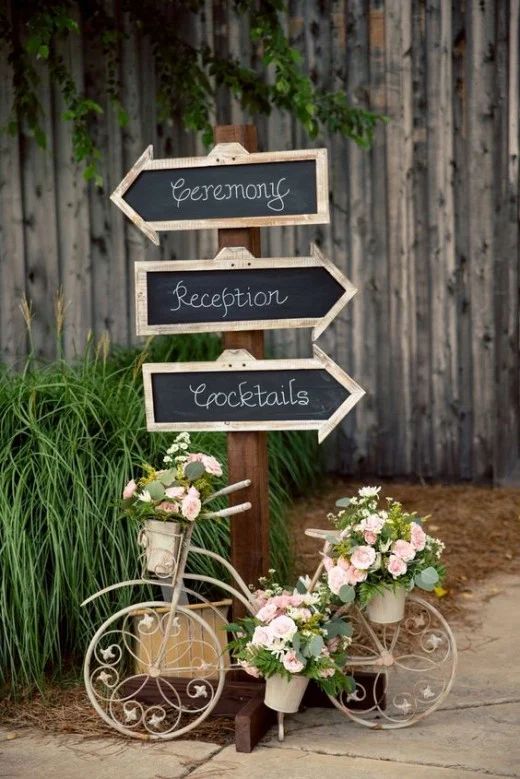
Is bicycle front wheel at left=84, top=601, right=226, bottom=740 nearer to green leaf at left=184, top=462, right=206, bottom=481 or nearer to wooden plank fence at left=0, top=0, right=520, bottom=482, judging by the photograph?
green leaf at left=184, top=462, right=206, bottom=481

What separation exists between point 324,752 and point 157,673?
1.96ft

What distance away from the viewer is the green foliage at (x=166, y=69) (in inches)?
228

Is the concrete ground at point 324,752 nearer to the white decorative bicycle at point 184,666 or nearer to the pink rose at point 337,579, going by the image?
the white decorative bicycle at point 184,666

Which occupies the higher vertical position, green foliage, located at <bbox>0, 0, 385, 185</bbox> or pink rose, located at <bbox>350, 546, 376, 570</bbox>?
green foliage, located at <bbox>0, 0, 385, 185</bbox>

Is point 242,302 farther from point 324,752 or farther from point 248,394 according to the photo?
point 324,752

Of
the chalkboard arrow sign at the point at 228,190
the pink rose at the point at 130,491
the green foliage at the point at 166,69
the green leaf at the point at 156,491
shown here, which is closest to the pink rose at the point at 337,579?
the green leaf at the point at 156,491

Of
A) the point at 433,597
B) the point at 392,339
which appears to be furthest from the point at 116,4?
the point at 433,597

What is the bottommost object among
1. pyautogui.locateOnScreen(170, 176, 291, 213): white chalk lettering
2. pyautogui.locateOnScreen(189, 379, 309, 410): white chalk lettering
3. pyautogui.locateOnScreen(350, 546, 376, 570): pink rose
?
pyautogui.locateOnScreen(350, 546, 376, 570): pink rose

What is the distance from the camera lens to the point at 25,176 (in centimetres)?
666

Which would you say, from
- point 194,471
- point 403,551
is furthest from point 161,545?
point 403,551

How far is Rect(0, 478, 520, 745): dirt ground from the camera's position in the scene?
156 inches

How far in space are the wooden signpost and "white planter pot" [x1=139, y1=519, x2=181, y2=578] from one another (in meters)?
0.36

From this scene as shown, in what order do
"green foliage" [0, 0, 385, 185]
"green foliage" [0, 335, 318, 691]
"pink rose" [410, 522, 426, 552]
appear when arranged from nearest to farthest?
"pink rose" [410, 522, 426, 552] → "green foliage" [0, 335, 318, 691] → "green foliage" [0, 0, 385, 185]

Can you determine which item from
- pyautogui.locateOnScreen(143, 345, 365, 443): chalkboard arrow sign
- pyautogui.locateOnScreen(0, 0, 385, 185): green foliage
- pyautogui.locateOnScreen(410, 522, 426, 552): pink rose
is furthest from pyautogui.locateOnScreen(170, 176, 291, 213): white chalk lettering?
pyautogui.locateOnScreen(0, 0, 385, 185): green foliage
